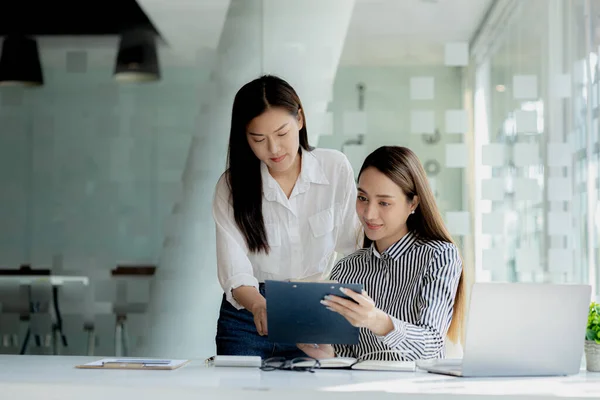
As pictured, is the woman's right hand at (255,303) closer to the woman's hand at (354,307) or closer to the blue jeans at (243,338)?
the blue jeans at (243,338)

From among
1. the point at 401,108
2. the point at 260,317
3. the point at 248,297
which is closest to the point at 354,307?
the point at 260,317

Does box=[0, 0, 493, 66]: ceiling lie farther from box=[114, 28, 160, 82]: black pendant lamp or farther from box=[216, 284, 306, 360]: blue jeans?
box=[216, 284, 306, 360]: blue jeans

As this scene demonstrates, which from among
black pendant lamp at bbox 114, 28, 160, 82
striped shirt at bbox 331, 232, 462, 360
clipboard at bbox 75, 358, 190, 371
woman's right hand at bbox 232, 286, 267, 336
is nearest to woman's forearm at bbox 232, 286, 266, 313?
woman's right hand at bbox 232, 286, 267, 336

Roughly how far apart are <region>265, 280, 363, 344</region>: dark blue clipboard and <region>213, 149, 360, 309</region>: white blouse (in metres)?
0.62

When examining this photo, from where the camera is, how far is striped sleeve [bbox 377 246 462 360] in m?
2.20

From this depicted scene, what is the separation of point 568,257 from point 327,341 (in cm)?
231

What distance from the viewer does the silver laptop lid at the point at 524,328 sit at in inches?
73.1

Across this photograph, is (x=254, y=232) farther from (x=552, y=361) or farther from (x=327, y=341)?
(x=552, y=361)

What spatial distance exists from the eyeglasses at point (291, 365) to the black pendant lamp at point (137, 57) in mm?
2518

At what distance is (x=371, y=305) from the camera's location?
6.53 feet

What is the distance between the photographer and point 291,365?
2.05 m

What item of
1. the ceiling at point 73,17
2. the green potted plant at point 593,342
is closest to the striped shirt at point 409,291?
the green potted plant at point 593,342

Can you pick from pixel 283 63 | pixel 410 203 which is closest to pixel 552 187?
pixel 283 63

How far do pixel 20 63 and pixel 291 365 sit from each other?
2.99 metres
